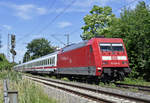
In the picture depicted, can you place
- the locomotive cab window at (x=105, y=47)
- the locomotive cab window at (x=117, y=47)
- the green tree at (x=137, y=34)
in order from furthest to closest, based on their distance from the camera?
the green tree at (x=137, y=34) → the locomotive cab window at (x=117, y=47) → the locomotive cab window at (x=105, y=47)

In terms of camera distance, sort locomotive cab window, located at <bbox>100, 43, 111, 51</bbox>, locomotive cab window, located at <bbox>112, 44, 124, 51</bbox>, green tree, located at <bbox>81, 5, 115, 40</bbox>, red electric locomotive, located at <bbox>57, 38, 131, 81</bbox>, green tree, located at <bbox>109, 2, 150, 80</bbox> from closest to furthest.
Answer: red electric locomotive, located at <bbox>57, 38, 131, 81</bbox>, locomotive cab window, located at <bbox>100, 43, 111, 51</bbox>, locomotive cab window, located at <bbox>112, 44, 124, 51</bbox>, green tree, located at <bbox>109, 2, 150, 80</bbox>, green tree, located at <bbox>81, 5, 115, 40</bbox>

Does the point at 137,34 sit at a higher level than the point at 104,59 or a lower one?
higher

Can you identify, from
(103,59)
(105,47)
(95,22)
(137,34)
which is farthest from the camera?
(95,22)

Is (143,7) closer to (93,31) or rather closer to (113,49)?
(113,49)

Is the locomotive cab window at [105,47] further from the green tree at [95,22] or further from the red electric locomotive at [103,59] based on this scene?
the green tree at [95,22]

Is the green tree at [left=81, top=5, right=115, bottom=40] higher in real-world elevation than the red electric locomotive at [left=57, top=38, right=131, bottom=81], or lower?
higher

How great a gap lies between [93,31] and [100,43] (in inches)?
928

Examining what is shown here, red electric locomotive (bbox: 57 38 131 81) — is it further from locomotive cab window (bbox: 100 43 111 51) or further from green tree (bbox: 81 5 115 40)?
green tree (bbox: 81 5 115 40)

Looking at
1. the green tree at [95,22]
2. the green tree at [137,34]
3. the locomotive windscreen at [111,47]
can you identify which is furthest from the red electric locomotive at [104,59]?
the green tree at [95,22]

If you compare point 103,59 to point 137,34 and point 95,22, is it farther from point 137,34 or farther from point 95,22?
point 95,22

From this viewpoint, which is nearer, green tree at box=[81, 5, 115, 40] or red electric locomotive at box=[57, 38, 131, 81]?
red electric locomotive at box=[57, 38, 131, 81]

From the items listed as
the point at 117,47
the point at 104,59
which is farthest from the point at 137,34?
the point at 104,59

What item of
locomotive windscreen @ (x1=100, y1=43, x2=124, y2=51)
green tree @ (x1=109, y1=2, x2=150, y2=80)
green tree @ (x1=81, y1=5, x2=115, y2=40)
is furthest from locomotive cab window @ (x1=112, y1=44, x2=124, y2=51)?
green tree @ (x1=81, y1=5, x2=115, y2=40)

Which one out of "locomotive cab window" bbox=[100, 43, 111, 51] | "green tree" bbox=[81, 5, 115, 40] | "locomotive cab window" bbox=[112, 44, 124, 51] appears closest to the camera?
"locomotive cab window" bbox=[100, 43, 111, 51]
